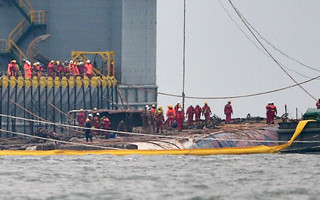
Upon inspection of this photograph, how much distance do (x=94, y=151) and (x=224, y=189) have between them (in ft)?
51.8

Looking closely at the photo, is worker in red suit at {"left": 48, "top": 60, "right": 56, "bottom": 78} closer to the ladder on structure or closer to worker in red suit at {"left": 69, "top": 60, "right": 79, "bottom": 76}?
worker in red suit at {"left": 69, "top": 60, "right": 79, "bottom": 76}

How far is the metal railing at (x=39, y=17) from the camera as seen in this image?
7031 cm

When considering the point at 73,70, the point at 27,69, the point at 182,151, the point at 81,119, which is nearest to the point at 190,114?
the point at 81,119

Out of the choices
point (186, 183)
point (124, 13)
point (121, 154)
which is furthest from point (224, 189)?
point (124, 13)

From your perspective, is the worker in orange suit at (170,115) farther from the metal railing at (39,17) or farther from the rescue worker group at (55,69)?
the metal railing at (39,17)

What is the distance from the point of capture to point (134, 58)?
229 ft

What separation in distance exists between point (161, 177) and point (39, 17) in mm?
33529

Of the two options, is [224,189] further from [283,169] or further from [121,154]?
[121,154]

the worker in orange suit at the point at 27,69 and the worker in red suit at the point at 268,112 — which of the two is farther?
the worker in orange suit at the point at 27,69

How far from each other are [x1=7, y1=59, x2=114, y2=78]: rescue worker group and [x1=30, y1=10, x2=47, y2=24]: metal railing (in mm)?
5126

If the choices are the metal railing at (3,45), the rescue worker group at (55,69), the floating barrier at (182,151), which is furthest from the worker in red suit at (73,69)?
the floating barrier at (182,151)

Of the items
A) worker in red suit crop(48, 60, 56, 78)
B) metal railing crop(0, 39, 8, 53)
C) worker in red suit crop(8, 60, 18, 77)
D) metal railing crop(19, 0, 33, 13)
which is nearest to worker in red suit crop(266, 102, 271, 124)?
worker in red suit crop(48, 60, 56, 78)

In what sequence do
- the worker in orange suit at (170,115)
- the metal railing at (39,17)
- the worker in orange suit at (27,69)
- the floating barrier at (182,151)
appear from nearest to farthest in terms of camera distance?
the floating barrier at (182,151) < the worker in orange suit at (170,115) < the worker in orange suit at (27,69) < the metal railing at (39,17)

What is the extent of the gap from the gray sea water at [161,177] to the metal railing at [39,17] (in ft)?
72.8
